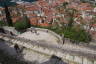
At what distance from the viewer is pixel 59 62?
32.4ft

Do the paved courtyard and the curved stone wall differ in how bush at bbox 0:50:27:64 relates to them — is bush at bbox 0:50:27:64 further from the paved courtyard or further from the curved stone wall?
the paved courtyard

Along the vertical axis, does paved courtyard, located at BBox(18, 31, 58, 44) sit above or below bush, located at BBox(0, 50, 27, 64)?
below

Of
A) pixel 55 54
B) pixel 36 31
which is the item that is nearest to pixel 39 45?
pixel 55 54

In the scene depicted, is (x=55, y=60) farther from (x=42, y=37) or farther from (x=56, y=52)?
(x=42, y=37)

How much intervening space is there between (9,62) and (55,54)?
12.6 ft

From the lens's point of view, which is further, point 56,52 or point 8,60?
point 56,52

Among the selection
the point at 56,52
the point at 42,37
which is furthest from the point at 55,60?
the point at 42,37

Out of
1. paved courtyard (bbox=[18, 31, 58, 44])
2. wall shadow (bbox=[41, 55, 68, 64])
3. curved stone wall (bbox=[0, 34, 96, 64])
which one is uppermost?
curved stone wall (bbox=[0, 34, 96, 64])

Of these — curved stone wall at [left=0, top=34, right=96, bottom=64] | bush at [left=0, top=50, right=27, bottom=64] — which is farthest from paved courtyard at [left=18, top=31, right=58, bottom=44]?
bush at [left=0, top=50, right=27, bottom=64]

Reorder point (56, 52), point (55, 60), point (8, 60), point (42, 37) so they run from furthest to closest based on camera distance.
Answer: point (42, 37) → point (56, 52) → point (55, 60) → point (8, 60)

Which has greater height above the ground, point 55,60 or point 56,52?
point 56,52

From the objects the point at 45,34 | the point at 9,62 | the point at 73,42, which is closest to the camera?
the point at 9,62

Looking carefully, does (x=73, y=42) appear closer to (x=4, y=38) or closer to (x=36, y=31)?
(x=36, y=31)

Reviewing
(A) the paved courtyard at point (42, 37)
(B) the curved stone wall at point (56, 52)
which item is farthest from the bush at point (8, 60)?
(A) the paved courtyard at point (42, 37)
